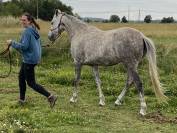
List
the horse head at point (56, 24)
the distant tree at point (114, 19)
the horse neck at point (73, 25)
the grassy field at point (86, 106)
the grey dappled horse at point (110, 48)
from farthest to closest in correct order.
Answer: the distant tree at point (114, 19), the horse head at point (56, 24), the horse neck at point (73, 25), the grey dappled horse at point (110, 48), the grassy field at point (86, 106)

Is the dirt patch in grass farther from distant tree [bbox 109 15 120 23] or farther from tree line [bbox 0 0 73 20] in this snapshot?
distant tree [bbox 109 15 120 23]

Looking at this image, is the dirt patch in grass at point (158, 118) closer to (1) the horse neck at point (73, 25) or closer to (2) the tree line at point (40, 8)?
(1) the horse neck at point (73, 25)

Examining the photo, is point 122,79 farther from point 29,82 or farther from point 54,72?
point 29,82

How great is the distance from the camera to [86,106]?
38.0 feet

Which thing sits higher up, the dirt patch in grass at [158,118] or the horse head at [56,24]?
the horse head at [56,24]

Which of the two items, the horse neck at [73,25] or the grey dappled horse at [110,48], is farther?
the horse neck at [73,25]

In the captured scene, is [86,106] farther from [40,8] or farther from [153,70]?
[40,8]

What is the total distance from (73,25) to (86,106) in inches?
84.6

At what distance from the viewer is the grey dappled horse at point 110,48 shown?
10.8 m

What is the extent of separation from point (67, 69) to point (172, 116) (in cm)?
693

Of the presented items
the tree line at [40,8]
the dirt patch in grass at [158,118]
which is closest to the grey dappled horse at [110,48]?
the dirt patch in grass at [158,118]

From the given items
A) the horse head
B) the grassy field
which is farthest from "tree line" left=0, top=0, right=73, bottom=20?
the horse head

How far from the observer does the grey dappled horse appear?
10.8 m

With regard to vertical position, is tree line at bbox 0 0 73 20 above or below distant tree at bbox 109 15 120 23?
above
